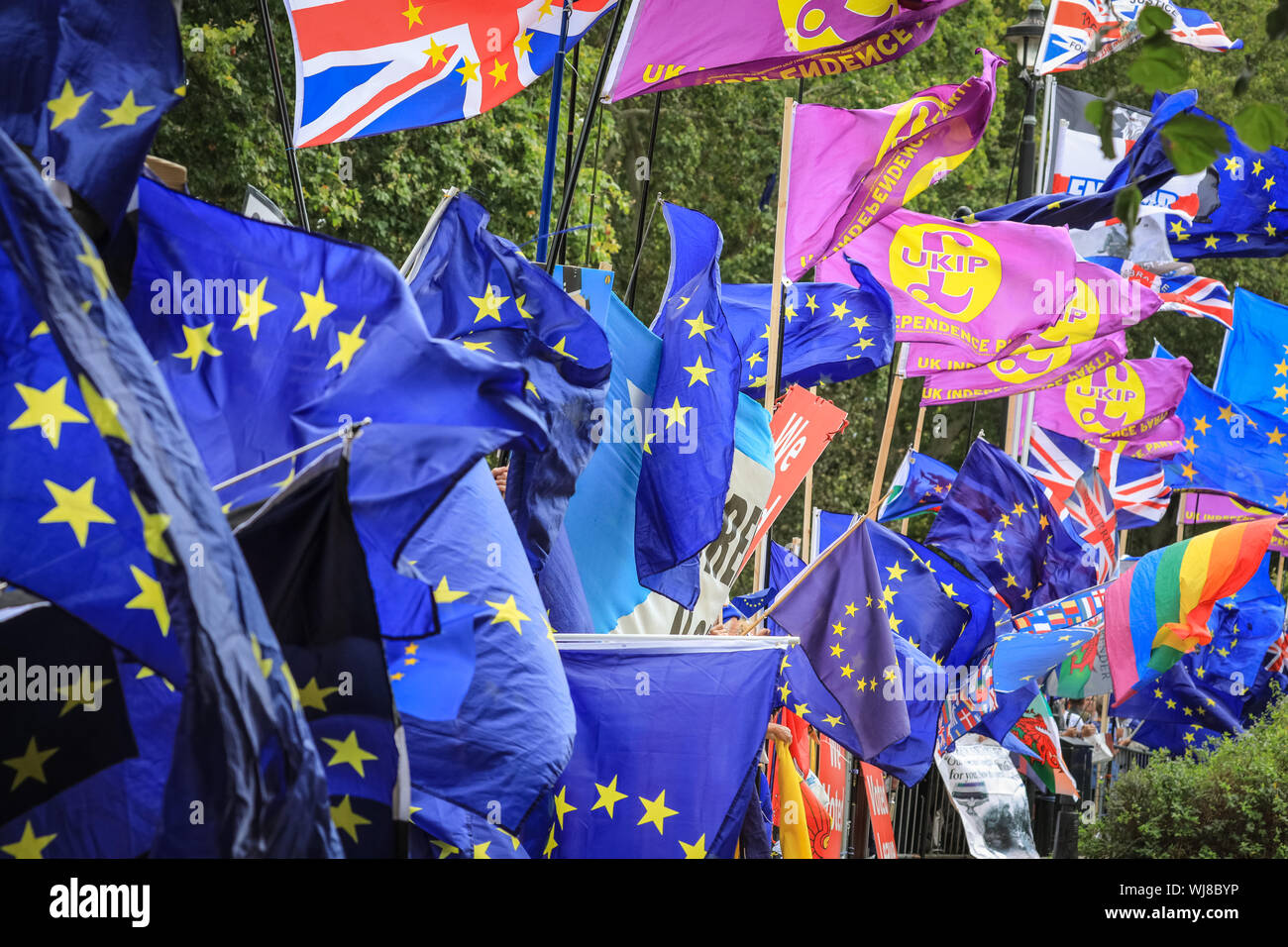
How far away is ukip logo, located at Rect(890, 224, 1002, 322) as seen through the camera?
10336 mm

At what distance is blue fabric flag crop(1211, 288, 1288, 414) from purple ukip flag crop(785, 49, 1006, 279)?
8.15m

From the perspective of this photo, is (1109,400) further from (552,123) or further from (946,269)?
(552,123)

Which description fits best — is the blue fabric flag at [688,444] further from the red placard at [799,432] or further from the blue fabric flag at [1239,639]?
the blue fabric flag at [1239,639]

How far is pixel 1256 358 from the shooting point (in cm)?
1625

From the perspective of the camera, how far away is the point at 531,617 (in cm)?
485

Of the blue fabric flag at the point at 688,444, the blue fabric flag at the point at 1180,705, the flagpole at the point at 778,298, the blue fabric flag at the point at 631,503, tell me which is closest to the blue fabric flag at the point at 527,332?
the blue fabric flag at the point at 631,503

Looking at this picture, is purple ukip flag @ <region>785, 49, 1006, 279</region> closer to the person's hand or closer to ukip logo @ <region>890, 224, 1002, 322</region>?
ukip logo @ <region>890, 224, 1002, 322</region>

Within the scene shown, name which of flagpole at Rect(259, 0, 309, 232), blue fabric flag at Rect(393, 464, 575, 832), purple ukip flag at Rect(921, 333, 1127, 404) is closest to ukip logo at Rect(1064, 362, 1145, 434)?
purple ukip flag at Rect(921, 333, 1127, 404)

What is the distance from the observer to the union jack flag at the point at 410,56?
6.76 meters

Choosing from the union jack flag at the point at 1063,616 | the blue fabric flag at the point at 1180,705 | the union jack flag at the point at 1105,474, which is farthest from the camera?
the union jack flag at the point at 1105,474

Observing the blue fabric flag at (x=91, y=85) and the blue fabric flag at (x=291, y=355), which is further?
the blue fabric flag at (x=291, y=355)

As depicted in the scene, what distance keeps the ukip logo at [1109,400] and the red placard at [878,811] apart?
7203 mm

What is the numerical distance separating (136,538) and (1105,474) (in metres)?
16.0

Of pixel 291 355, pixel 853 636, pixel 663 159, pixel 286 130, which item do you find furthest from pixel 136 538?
pixel 663 159
